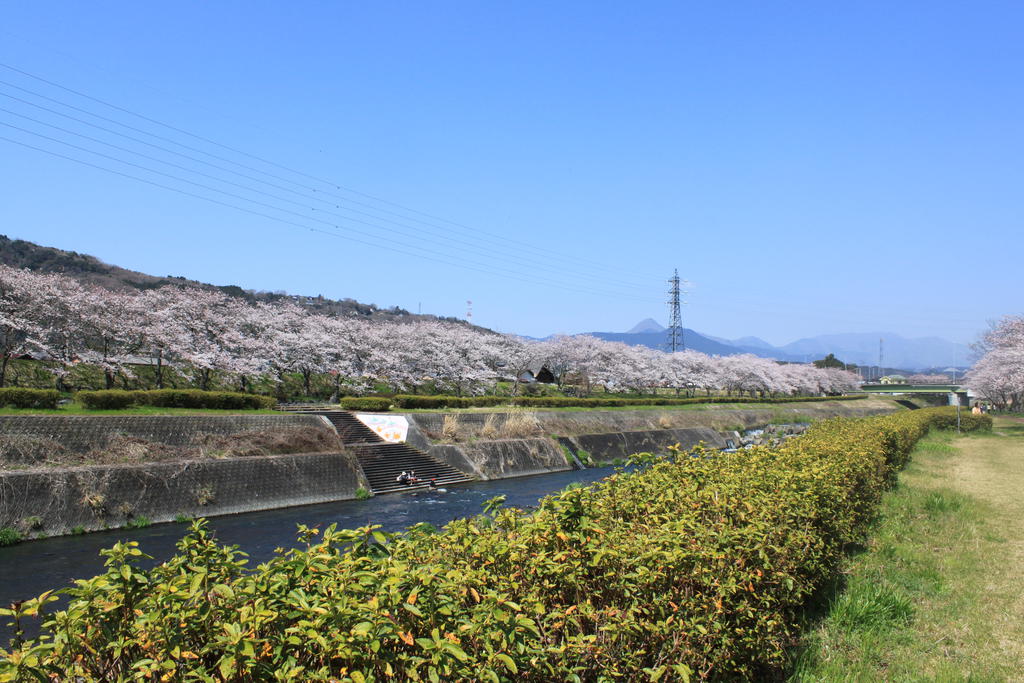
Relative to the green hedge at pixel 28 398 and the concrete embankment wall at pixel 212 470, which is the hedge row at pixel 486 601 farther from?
the green hedge at pixel 28 398

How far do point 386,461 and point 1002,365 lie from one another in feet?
127

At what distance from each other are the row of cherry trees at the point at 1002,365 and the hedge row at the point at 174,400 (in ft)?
131

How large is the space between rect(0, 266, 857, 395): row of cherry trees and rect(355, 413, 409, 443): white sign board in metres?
12.1

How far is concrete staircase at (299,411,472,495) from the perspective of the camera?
25.0 m

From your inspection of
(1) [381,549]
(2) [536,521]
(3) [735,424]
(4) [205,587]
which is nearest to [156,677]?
(4) [205,587]

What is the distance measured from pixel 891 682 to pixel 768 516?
1570 millimetres

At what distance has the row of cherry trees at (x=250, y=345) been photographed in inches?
1161

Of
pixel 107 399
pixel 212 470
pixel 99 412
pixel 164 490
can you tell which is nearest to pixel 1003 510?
pixel 212 470

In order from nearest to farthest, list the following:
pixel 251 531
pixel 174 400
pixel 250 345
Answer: pixel 251 531 < pixel 174 400 < pixel 250 345

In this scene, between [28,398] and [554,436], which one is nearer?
[28,398]

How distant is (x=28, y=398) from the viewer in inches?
835

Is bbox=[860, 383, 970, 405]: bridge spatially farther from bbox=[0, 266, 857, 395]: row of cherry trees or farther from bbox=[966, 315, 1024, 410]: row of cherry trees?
bbox=[0, 266, 857, 395]: row of cherry trees

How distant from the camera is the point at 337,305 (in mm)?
105688

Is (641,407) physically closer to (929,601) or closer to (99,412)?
(99,412)
